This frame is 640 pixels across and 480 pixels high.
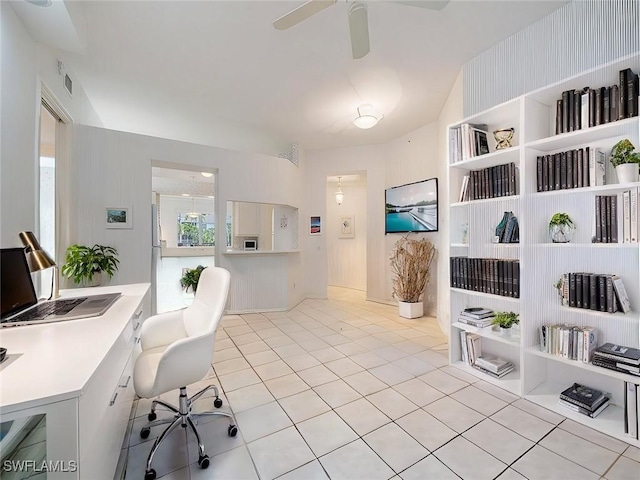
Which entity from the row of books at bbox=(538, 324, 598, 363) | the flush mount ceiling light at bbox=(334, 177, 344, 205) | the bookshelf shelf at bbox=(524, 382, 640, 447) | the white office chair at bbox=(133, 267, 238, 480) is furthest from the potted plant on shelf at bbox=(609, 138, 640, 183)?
the flush mount ceiling light at bbox=(334, 177, 344, 205)

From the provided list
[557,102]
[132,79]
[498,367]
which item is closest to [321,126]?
[132,79]

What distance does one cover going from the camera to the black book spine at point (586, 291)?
194 centimetres

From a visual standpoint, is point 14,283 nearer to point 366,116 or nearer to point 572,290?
point 572,290

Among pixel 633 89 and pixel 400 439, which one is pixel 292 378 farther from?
pixel 633 89

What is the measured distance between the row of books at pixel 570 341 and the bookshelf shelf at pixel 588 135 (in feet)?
4.46

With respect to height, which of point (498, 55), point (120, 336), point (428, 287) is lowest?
point (428, 287)

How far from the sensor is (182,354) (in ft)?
5.17

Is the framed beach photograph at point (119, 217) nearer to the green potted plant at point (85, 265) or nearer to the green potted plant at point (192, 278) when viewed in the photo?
the green potted plant at point (85, 265)

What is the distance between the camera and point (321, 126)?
468cm

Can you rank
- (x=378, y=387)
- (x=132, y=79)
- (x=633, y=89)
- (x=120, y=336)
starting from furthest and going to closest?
(x=132, y=79) → (x=378, y=387) → (x=633, y=89) → (x=120, y=336)

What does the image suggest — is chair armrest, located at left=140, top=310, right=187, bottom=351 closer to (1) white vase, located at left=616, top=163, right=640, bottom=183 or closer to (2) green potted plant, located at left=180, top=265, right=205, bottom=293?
(1) white vase, located at left=616, top=163, right=640, bottom=183

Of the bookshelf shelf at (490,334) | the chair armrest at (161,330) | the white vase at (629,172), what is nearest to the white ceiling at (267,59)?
the white vase at (629,172)

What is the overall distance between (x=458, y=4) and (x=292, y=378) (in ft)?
11.2

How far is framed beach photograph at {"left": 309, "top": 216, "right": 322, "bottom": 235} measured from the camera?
19.4 feet
